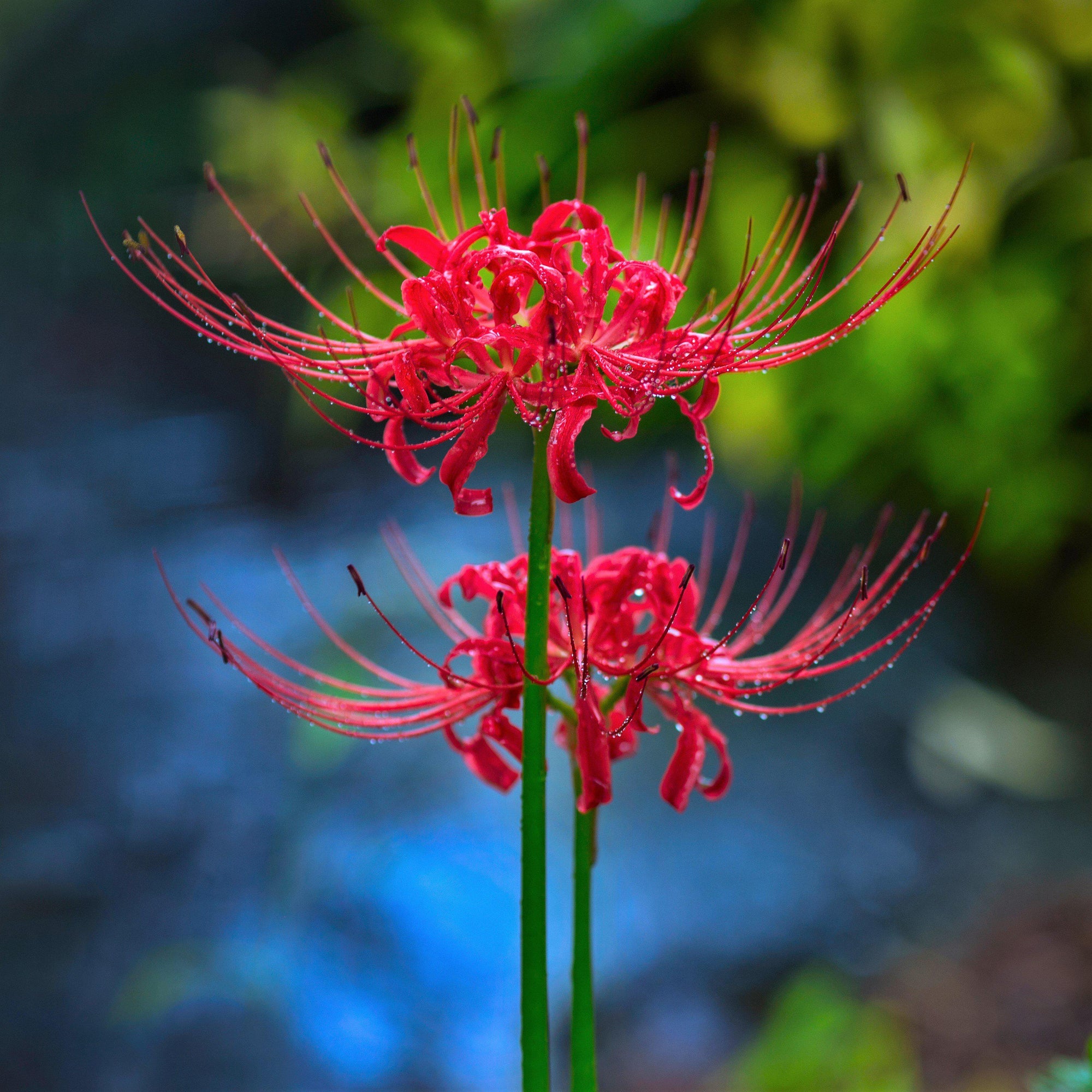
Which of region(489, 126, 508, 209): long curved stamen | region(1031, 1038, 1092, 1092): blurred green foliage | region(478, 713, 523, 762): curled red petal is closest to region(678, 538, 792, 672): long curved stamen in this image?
region(478, 713, 523, 762): curled red petal

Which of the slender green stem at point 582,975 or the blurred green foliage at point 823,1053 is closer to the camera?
the slender green stem at point 582,975

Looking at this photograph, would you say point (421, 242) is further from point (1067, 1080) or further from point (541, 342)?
point (1067, 1080)

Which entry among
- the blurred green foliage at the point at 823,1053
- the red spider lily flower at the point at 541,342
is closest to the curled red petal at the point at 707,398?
the red spider lily flower at the point at 541,342

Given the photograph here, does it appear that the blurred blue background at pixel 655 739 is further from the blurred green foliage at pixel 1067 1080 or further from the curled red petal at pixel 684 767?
the curled red petal at pixel 684 767

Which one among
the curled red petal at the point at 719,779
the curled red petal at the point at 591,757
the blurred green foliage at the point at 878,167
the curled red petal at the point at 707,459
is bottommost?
the curled red petal at the point at 719,779

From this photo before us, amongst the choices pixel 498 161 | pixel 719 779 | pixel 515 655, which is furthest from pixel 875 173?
pixel 515 655

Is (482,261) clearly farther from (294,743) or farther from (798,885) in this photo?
(294,743)

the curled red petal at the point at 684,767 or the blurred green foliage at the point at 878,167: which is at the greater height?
the blurred green foliage at the point at 878,167
